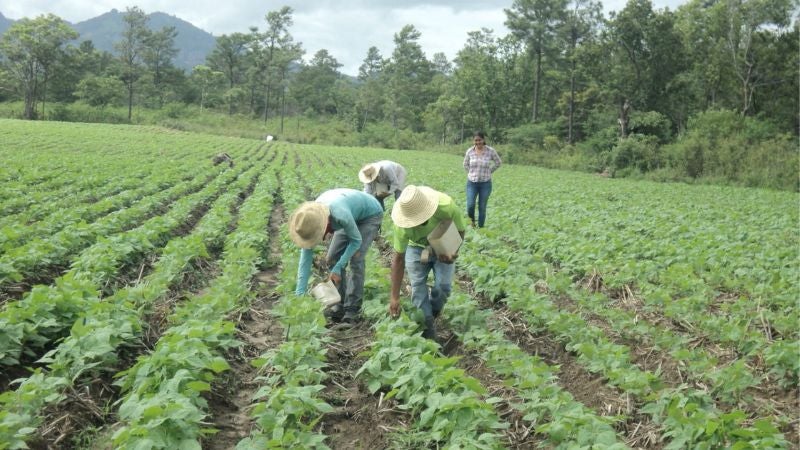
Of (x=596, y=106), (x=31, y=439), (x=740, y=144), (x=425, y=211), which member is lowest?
(x=31, y=439)

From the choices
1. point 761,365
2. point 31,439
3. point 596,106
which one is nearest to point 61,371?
Result: point 31,439

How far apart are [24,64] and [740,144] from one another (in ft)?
223

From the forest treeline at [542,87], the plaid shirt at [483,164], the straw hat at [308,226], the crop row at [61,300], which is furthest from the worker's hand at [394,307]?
the forest treeline at [542,87]

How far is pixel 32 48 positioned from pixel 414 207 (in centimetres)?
7247

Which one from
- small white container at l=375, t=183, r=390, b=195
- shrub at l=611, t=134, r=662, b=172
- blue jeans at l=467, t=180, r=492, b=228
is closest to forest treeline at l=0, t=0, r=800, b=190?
shrub at l=611, t=134, r=662, b=172

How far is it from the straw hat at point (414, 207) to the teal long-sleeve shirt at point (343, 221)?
0.71 m

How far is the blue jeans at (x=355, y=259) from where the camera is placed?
5.99 meters

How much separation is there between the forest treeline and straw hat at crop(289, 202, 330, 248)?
26279 millimetres

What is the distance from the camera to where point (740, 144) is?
28438mm

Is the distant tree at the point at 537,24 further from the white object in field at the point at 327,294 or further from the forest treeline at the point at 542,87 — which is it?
the white object in field at the point at 327,294

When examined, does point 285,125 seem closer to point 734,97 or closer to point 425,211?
point 734,97

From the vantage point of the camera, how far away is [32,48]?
6281cm

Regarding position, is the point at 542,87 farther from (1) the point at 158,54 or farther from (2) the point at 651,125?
(1) the point at 158,54

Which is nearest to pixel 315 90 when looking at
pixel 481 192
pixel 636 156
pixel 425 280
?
pixel 636 156
